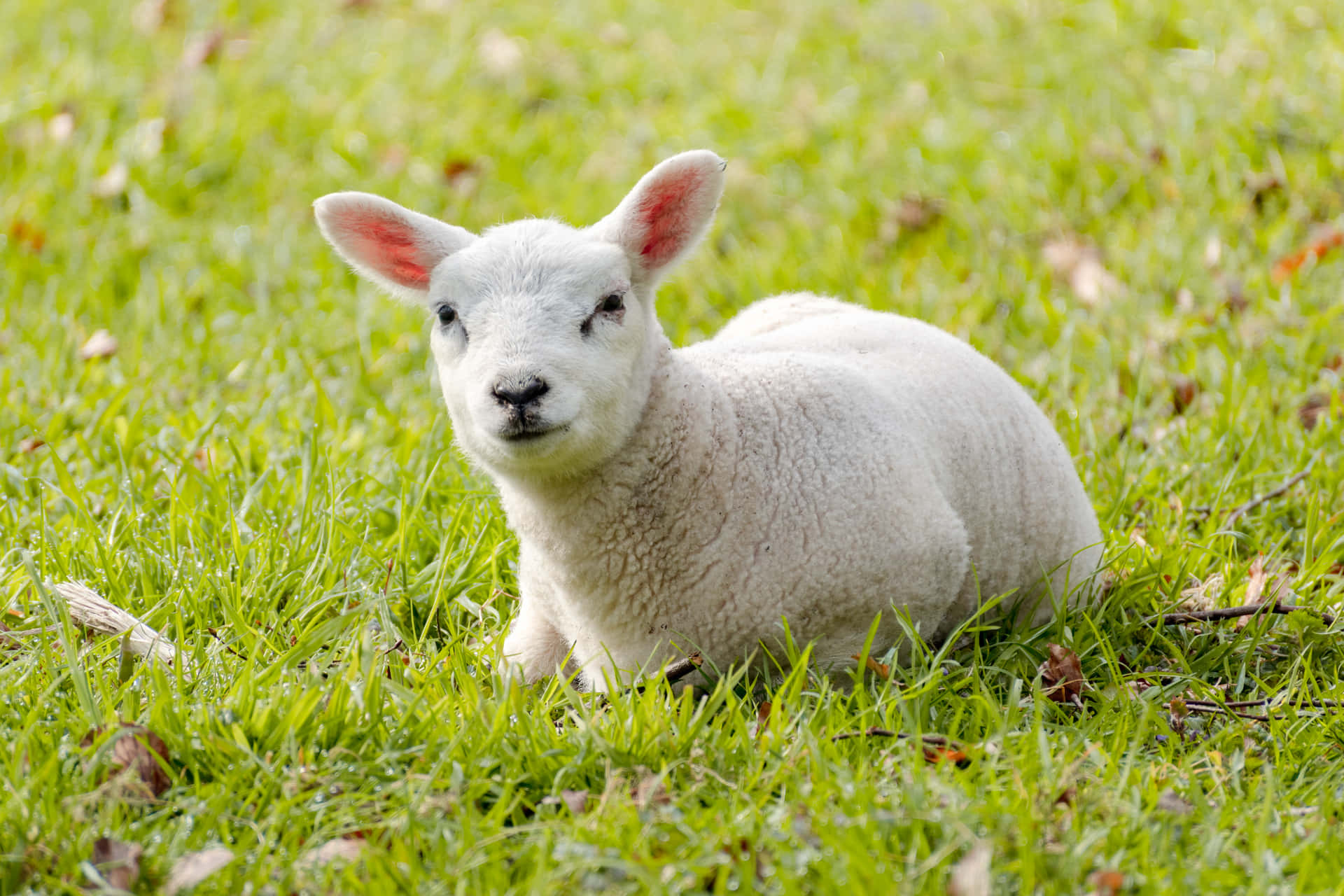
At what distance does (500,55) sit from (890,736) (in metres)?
6.19

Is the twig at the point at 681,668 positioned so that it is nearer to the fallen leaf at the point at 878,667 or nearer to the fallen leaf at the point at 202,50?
the fallen leaf at the point at 878,667

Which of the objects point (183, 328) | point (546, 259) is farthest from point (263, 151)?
point (546, 259)

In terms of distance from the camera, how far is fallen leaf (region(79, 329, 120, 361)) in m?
5.34

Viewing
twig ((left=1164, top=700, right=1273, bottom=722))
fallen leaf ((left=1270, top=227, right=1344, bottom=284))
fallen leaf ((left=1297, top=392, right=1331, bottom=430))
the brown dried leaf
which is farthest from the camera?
the brown dried leaf

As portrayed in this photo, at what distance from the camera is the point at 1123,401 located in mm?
4938

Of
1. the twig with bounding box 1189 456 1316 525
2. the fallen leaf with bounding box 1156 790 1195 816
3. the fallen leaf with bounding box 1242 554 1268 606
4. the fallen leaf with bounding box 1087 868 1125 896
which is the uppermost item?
the twig with bounding box 1189 456 1316 525

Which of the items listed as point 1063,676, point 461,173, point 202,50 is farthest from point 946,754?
point 202,50

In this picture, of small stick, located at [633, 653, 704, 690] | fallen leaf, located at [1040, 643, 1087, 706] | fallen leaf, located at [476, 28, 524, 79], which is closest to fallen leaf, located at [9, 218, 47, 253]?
fallen leaf, located at [476, 28, 524, 79]

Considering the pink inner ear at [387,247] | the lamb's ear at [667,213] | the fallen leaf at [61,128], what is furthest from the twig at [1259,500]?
the fallen leaf at [61,128]

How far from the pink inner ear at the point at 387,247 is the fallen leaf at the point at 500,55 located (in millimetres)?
4743

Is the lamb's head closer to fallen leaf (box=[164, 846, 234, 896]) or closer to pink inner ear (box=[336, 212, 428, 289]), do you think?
pink inner ear (box=[336, 212, 428, 289])

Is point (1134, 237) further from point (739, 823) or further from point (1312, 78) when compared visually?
point (739, 823)

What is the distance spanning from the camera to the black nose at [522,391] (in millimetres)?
2953

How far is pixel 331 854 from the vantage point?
2564mm
